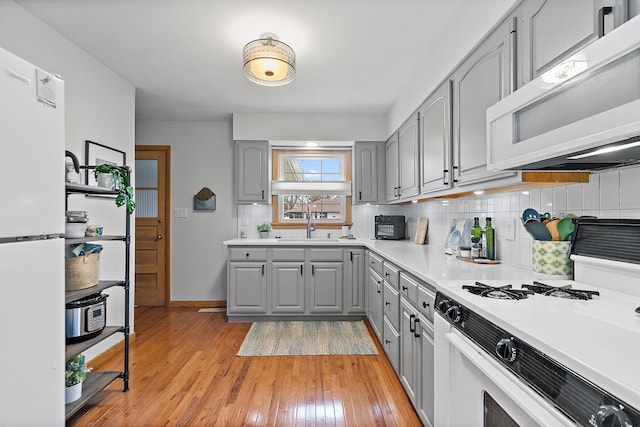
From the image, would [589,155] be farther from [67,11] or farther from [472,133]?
[67,11]

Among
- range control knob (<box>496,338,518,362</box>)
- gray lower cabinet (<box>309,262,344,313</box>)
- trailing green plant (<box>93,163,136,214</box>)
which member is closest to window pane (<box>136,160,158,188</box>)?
trailing green plant (<box>93,163,136,214</box>)

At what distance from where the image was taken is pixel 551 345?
0.74 metres

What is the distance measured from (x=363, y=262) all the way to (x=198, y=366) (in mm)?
1929

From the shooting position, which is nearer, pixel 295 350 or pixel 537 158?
pixel 537 158

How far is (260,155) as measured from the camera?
3.93m

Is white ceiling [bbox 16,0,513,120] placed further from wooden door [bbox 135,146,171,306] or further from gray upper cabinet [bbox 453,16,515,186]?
wooden door [bbox 135,146,171,306]

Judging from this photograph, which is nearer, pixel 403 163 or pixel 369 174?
pixel 403 163

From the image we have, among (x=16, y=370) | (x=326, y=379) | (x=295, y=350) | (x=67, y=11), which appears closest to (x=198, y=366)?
(x=295, y=350)

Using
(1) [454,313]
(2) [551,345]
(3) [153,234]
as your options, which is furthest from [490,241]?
(3) [153,234]

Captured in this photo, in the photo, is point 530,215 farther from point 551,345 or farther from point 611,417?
point 611,417

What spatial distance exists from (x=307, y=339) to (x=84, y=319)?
6.05ft

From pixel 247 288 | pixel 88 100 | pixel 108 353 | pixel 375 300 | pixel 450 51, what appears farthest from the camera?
pixel 247 288

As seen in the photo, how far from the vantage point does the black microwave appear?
12.3 feet

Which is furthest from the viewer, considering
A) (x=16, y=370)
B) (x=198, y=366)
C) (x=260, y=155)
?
(x=260, y=155)
